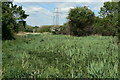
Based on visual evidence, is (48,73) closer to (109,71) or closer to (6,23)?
(109,71)

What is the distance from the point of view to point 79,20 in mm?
32250

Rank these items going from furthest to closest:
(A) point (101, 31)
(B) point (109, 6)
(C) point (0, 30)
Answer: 1. (B) point (109, 6)
2. (A) point (101, 31)
3. (C) point (0, 30)

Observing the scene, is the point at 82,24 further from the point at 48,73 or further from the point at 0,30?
the point at 48,73

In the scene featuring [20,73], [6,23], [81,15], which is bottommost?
[20,73]

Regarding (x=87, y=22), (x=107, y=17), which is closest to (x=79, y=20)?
(x=87, y=22)

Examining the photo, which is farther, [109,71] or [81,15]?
[81,15]

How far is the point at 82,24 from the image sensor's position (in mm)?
32844

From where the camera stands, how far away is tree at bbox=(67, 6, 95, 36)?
1273 inches

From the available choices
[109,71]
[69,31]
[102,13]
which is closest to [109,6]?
[102,13]

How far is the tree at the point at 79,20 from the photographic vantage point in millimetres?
32344

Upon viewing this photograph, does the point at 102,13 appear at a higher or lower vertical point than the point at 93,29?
higher

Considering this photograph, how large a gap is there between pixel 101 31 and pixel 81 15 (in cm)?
390

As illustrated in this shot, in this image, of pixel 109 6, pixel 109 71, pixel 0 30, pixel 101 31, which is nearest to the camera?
pixel 109 71

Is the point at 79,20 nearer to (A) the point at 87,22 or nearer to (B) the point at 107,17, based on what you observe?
(A) the point at 87,22
